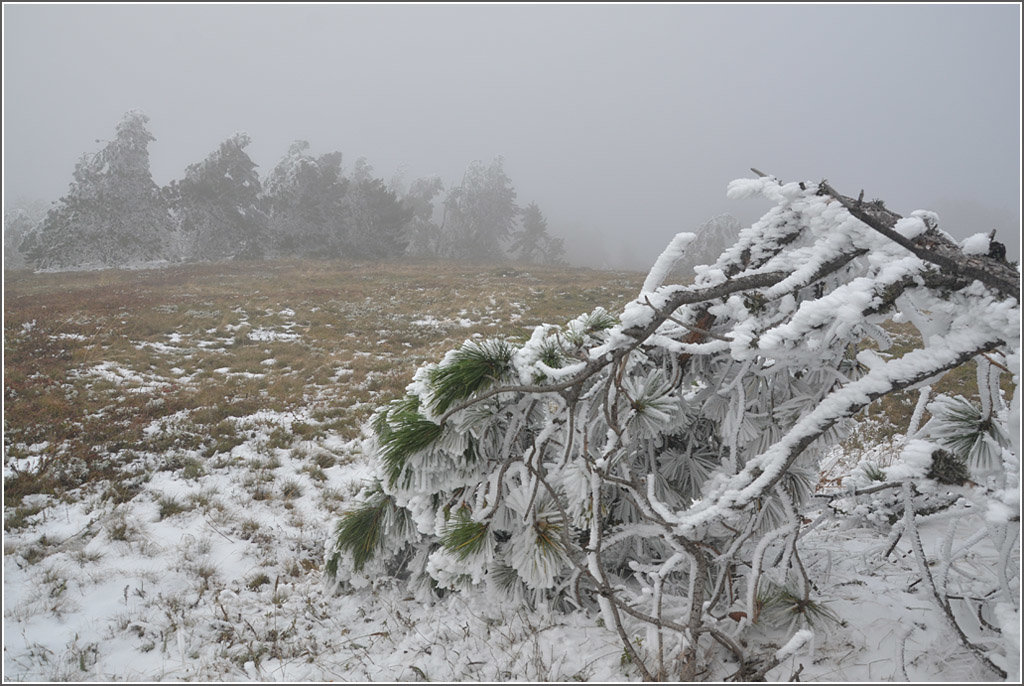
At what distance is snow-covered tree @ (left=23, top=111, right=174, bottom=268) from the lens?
30.2m

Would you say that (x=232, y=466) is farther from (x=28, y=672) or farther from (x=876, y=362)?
(x=876, y=362)

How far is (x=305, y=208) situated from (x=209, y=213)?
6.45 m

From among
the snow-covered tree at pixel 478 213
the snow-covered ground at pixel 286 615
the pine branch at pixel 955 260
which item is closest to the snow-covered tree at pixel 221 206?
the snow-covered tree at pixel 478 213

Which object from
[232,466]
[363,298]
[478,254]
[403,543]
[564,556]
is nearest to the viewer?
[564,556]

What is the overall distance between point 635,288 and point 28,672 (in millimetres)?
22651

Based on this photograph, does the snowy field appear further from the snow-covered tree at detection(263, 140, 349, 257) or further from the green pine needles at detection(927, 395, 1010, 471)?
the snow-covered tree at detection(263, 140, 349, 257)

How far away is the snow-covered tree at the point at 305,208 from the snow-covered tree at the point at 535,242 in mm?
18051

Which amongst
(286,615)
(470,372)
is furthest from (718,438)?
(286,615)

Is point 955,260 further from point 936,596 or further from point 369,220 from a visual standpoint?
point 369,220

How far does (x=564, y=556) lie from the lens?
2.24 metres

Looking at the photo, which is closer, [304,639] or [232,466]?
[304,639]

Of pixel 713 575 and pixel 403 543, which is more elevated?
pixel 713 575

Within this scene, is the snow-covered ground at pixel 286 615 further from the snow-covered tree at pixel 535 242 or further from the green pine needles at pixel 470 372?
the snow-covered tree at pixel 535 242

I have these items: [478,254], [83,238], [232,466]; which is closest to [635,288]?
[232,466]
